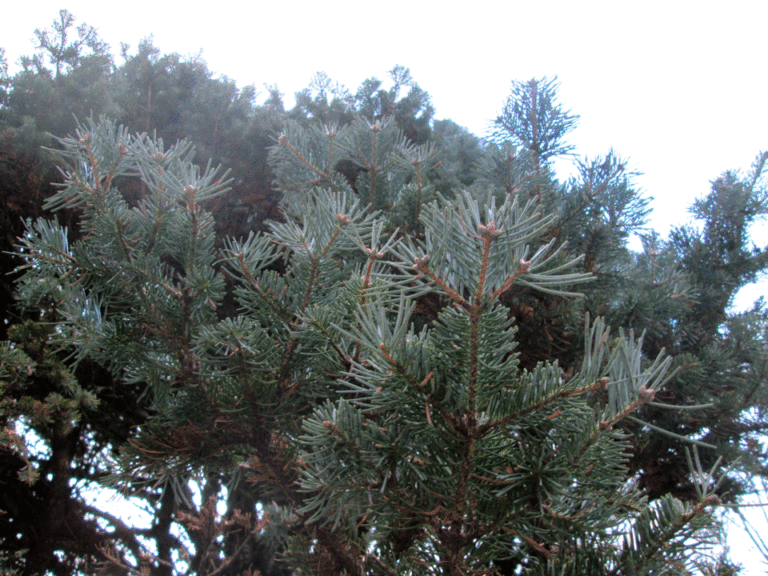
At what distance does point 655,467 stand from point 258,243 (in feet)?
5.13

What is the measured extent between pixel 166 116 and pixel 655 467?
11.9 ft

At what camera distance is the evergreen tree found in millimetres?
669

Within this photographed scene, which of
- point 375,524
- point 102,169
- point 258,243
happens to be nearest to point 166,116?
point 102,169

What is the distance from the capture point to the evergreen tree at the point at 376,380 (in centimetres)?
67

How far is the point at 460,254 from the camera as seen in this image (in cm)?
63

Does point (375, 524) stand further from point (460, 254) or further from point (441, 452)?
point (460, 254)

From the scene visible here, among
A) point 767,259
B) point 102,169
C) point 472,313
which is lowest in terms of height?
point 472,313

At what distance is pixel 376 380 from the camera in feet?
2.31

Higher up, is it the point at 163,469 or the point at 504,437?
the point at 163,469

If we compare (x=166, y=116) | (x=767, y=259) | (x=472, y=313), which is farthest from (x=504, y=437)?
(x=166, y=116)

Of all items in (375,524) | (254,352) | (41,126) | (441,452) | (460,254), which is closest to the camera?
(460,254)

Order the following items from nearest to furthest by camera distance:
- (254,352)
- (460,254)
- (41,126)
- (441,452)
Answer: (460,254), (441,452), (254,352), (41,126)

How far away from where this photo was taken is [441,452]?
780 millimetres

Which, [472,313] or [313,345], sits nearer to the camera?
[472,313]
